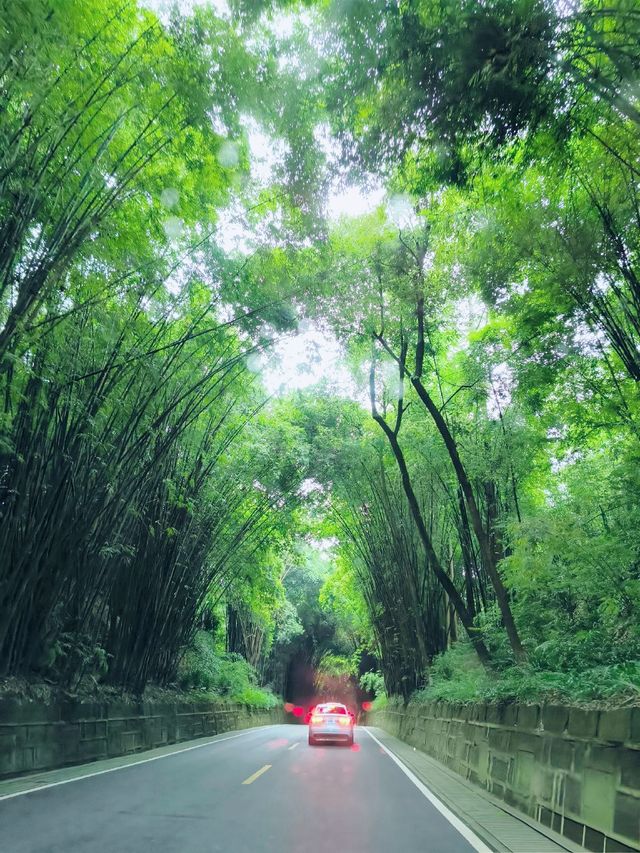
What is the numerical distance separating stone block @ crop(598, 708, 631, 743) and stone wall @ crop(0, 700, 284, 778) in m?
5.05

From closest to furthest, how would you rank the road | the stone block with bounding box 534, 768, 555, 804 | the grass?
1. the road
2. the grass
3. the stone block with bounding box 534, 768, 555, 804

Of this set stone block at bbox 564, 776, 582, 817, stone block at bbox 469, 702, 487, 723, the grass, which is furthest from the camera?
stone block at bbox 469, 702, 487, 723

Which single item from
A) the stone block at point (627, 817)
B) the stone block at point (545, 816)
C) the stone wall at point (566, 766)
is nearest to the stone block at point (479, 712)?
the stone wall at point (566, 766)

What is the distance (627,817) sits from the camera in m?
3.15

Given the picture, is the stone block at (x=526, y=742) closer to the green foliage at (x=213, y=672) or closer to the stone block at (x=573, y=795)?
the stone block at (x=573, y=795)

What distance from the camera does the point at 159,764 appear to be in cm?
725

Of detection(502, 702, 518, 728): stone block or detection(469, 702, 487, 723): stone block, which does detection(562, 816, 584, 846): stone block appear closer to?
detection(502, 702, 518, 728): stone block

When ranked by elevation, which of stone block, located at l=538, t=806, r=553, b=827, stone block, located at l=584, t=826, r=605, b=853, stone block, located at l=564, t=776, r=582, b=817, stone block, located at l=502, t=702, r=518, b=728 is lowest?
stone block, located at l=538, t=806, r=553, b=827

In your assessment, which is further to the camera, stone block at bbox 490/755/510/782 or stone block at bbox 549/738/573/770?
stone block at bbox 490/755/510/782

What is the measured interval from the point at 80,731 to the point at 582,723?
5804 mm

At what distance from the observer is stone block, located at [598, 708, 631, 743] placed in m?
3.29

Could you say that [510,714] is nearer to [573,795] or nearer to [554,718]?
[554,718]

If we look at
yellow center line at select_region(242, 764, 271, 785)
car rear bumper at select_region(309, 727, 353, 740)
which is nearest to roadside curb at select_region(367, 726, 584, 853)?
yellow center line at select_region(242, 764, 271, 785)

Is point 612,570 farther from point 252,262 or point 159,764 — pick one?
point 159,764
